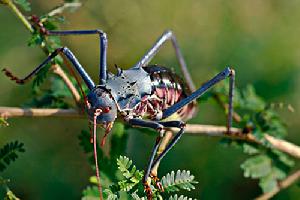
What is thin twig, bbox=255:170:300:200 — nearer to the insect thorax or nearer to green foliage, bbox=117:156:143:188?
the insect thorax

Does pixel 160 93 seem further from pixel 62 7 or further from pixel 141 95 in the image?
pixel 62 7

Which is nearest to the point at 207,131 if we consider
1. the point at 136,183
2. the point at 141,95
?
the point at 141,95

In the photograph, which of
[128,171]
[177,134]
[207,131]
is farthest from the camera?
[207,131]

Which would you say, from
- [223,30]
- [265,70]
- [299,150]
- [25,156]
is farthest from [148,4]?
[299,150]

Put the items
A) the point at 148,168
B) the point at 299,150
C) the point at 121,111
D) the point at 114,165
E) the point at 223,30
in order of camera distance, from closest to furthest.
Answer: the point at 148,168 → the point at 121,111 → the point at 114,165 → the point at 299,150 → the point at 223,30

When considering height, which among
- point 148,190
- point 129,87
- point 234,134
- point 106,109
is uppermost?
point 129,87

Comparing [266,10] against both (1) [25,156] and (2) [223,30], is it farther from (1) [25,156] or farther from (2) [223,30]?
(1) [25,156]

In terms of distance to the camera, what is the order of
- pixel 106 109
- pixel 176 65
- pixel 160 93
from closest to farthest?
pixel 106 109
pixel 160 93
pixel 176 65

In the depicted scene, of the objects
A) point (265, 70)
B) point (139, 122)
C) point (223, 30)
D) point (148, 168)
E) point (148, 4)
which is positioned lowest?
point (148, 168)
